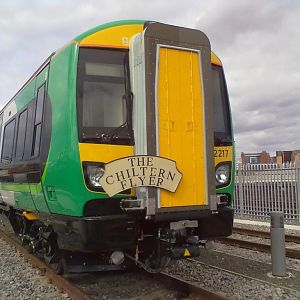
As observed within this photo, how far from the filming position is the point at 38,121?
20.2 feet

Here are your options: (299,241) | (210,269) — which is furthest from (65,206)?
(299,241)

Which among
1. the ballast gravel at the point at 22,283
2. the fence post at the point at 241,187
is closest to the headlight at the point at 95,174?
the ballast gravel at the point at 22,283

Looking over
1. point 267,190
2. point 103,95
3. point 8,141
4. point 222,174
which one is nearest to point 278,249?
point 222,174

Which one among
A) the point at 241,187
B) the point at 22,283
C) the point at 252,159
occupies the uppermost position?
the point at 252,159

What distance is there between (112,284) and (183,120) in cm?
270

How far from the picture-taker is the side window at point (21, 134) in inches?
279

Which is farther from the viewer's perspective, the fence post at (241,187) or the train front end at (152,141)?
the fence post at (241,187)

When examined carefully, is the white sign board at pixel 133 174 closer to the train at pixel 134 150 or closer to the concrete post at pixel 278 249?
the train at pixel 134 150

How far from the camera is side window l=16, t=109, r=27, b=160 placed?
23.3 feet

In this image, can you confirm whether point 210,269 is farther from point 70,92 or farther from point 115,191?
point 70,92

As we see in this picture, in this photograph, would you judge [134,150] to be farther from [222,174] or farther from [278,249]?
[278,249]

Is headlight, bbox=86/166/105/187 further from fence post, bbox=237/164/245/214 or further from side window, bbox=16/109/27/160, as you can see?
fence post, bbox=237/164/245/214

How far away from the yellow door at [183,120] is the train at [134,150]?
0.4 inches

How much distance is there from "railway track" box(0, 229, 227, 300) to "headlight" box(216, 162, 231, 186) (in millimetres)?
1297
